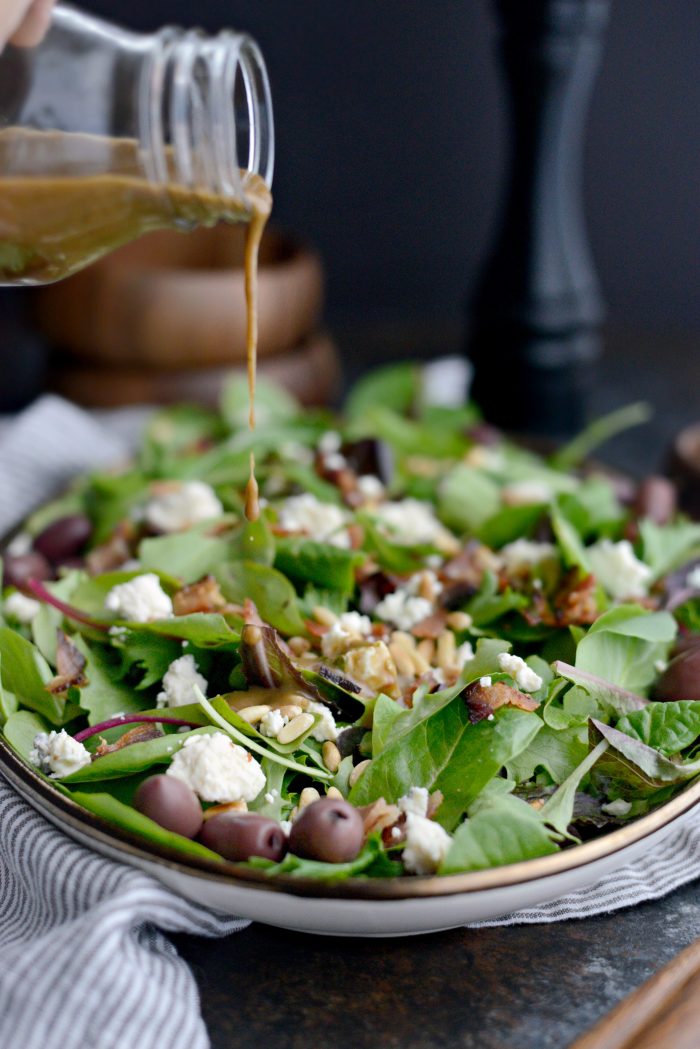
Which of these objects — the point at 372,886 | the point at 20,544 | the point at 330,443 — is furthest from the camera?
the point at 330,443

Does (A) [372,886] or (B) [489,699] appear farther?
(B) [489,699]

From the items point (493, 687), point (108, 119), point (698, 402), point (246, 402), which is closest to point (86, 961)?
point (493, 687)

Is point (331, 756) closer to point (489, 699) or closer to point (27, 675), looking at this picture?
point (489, 699)

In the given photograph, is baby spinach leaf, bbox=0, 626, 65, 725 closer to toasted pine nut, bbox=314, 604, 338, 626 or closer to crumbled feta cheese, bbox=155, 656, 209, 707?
crumbled feta cheese, bbox=155, 656, 209, 707

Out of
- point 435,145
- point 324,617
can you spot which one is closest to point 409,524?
point 324,617

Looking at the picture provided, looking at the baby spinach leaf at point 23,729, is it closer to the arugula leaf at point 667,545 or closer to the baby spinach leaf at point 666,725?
the baby spinach leaf at point 666,725

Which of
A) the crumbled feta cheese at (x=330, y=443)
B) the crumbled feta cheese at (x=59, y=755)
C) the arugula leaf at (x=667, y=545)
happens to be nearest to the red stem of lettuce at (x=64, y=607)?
the crumbled feta cheese at (x=59, y=755)
